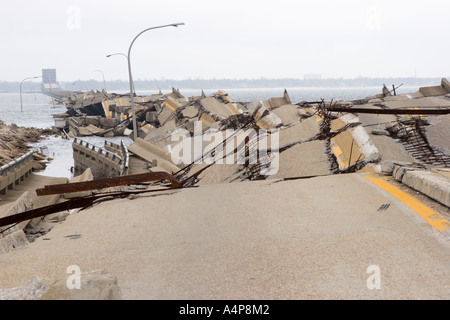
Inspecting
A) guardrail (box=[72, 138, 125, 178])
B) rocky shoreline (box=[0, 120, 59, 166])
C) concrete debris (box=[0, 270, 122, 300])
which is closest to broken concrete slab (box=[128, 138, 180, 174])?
guardrail (box=[72, 138, 125, 178])

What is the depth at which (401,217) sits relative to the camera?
507cm

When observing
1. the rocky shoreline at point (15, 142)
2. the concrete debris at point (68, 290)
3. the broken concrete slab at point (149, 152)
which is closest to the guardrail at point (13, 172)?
the rocky shoreline at point (15, 142)

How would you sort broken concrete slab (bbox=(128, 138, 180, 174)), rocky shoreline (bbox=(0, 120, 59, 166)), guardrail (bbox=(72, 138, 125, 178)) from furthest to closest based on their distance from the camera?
rocky shoreline (bbox=(0, 120, 59, 166)) < guardrail (bbox=(72, 138, 125, 178)) < broken concrete slab (bbox=(128, 138, 180, 174))

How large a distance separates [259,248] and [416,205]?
7.42ft

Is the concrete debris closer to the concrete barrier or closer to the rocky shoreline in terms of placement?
the concrete barrier

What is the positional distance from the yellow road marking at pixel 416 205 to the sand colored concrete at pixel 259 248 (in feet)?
0.29

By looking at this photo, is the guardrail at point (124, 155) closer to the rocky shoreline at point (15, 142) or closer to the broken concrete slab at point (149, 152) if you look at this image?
the broken concrete slab at point (149, 152)

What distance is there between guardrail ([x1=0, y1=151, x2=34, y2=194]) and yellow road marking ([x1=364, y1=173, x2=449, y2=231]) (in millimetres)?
20380

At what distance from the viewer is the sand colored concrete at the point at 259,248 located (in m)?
3.57

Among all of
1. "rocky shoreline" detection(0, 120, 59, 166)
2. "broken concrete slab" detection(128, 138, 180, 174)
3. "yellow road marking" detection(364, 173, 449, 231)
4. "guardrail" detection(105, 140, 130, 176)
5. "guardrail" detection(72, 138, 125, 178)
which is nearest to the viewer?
"yellow road marking" detection(364, 173, 449, 231)

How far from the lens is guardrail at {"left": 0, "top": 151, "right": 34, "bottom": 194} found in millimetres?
22752
